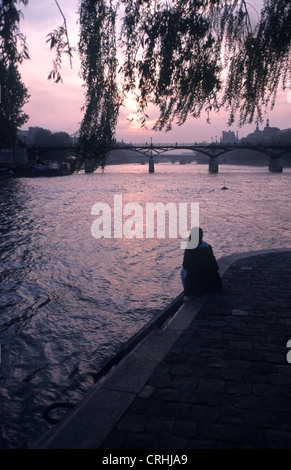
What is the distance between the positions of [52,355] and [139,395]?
362 centimetres

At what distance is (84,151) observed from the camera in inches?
234

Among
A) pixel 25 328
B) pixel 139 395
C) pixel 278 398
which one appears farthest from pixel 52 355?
pixel 278 398

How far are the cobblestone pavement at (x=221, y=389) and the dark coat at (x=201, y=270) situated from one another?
0.54m

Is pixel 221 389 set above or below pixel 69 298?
above

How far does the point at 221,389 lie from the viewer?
3.69 metres

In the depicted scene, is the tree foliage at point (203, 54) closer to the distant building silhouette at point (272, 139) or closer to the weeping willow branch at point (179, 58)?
the weeping willow branch at point (179, 58)

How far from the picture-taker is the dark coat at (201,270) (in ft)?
→ 20.7

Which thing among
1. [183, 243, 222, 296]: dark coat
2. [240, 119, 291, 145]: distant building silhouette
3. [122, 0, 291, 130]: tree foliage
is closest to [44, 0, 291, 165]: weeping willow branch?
[122, 0, 291, 130]: tree foliage

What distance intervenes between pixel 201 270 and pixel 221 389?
9.63 ft

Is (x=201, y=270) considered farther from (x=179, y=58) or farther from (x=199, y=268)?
(x=179, y=58)

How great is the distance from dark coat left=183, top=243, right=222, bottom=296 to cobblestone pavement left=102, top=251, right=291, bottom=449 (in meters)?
0.54

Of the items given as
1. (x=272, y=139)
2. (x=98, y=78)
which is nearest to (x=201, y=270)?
(x=98, y=78)

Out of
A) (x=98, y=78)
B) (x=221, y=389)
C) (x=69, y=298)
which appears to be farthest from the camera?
(x=69, y=298)

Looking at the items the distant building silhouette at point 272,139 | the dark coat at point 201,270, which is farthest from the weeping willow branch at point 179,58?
the distant building silhouette at point 272,139
